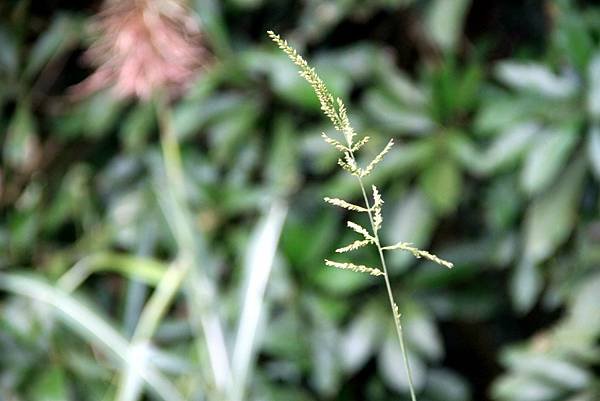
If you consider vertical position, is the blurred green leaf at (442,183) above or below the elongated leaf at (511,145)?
below

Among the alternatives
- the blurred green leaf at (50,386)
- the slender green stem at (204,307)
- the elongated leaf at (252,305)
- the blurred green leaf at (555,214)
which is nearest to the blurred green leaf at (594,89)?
the blurred green leaf at (555,214)

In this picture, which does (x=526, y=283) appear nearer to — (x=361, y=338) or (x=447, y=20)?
(x=361, y=338)

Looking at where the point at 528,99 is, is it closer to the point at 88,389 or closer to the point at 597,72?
the point at 597,72

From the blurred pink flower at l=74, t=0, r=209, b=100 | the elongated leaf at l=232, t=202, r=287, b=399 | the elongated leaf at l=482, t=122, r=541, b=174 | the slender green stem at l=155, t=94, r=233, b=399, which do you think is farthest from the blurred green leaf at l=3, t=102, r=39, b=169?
the elongated leaf at l=482, t=122, r=541, b=174

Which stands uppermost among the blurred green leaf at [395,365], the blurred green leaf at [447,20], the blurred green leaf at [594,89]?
the blurred green leaf at [447,20]

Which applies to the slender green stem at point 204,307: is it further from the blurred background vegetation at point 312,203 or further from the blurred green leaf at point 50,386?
the blurred green leaf at point 50,386

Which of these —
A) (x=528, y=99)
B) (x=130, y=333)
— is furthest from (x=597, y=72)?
(x=130, y=333)
